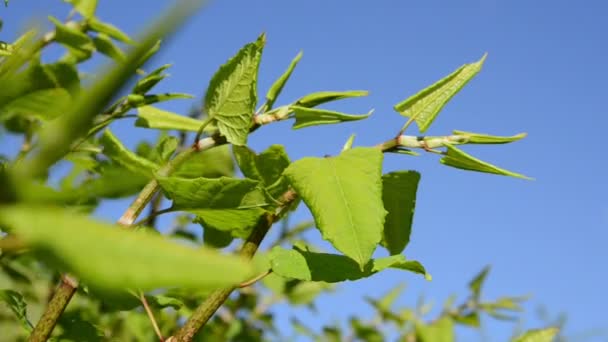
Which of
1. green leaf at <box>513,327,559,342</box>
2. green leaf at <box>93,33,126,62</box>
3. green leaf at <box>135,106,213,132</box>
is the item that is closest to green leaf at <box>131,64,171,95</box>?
green leaf at <box>135,106,213,132</box>

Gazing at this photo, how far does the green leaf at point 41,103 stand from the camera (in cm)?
59

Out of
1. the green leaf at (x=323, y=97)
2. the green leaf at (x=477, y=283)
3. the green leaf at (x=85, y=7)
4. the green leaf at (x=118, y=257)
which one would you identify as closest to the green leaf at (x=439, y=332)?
the green leaf at (x=477, y=283)

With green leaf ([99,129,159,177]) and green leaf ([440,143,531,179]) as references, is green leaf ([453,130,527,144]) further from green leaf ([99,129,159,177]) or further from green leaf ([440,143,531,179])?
green leaf ([99,129,159,177])

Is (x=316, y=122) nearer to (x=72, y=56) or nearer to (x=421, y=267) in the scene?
(x=421, y=267)

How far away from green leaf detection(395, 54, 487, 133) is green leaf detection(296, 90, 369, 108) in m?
0.05

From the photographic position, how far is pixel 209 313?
630 millimetres

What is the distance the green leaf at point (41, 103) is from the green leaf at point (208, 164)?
0.17 m

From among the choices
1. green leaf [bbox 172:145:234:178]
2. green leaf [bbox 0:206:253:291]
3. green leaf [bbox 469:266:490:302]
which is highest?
green leaf [bbox 0:206:253:291]

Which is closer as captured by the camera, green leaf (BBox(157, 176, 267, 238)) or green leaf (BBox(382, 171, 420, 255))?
green leaf (BBox(157, 176, 267, 238))

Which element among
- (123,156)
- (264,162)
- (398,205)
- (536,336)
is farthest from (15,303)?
(536,336)

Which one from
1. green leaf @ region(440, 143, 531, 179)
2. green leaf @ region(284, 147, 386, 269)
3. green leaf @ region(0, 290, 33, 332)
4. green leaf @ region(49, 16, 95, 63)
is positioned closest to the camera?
green leaf @ region(284, 147, 386, 269)

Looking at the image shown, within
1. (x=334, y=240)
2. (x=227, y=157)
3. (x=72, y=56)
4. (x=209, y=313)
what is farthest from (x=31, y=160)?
(x=72, y=56)

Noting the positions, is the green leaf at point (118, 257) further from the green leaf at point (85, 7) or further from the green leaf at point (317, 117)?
the green leaf at point (85, 7)

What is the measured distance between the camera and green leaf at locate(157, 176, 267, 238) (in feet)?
1.75
